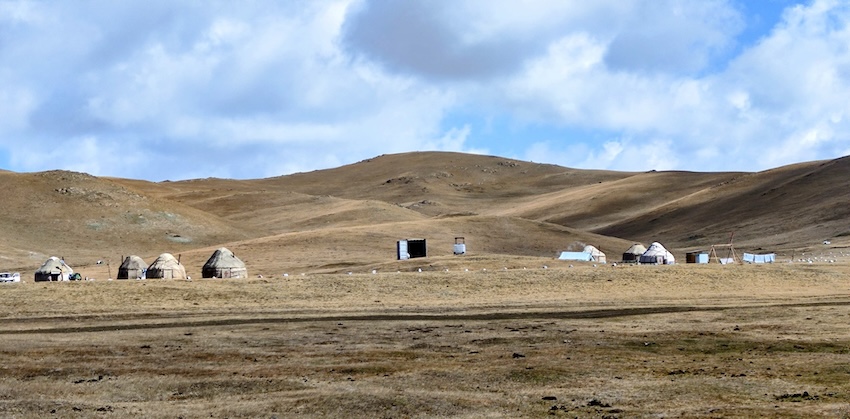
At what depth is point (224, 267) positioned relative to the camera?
69.8 metres

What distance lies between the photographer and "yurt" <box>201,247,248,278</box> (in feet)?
Answer: 228

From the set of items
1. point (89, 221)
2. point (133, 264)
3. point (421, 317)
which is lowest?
point (421, 317)

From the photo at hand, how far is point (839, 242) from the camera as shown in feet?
319

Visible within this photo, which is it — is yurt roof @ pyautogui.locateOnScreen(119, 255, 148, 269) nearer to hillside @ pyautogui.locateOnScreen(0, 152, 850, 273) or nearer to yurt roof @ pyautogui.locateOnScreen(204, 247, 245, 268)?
yurt roof @ pyautogui.locateOnScreen(204, 247, 245, 268)

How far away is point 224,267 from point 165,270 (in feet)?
12.6

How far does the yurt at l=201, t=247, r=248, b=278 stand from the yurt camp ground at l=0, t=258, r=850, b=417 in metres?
16.1

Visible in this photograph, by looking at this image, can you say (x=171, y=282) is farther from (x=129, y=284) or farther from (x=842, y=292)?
(x=842, y=292)

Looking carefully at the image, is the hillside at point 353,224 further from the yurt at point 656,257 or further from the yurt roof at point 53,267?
the yurt roof at point 53,267

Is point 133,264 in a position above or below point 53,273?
above

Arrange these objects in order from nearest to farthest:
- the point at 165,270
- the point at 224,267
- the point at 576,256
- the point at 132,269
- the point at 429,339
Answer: the point at 429,339
the point at 165,270
the point at 224,267
the point at 132,269
the point at 576,256

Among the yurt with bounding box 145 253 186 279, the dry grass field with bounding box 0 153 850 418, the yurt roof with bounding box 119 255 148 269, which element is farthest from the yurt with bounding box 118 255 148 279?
the dry grass field with bounding box 0 153 850 418

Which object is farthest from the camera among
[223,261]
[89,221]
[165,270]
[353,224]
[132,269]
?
[353,224]

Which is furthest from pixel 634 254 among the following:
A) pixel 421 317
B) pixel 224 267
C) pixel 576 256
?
pixel 421 317

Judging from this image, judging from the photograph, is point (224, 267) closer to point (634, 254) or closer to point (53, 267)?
point (53, 267)
